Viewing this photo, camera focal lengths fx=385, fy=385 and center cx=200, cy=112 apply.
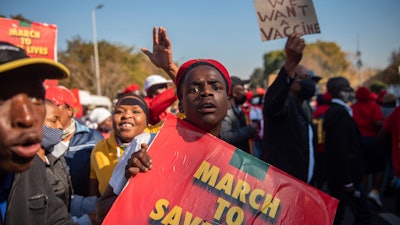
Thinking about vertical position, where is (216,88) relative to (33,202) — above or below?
above

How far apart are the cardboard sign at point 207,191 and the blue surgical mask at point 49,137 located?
1.06 metres

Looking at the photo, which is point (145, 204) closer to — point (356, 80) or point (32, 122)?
point (32, 122)

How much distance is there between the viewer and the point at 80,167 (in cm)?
342

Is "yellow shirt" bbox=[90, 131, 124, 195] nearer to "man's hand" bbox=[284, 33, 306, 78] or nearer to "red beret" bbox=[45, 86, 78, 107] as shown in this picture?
"red beret" bbox=[45, 86, 78, 107]

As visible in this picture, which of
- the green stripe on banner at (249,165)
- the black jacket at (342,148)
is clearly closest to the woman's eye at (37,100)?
the green stripe on banner at (249,165)

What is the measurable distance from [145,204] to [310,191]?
A: 87 cm

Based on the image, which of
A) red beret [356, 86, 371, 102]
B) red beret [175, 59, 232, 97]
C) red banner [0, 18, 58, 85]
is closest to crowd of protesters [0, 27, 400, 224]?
red beret [175, 59, 232, 97]

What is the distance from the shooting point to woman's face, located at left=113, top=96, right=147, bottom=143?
3178 millimetres

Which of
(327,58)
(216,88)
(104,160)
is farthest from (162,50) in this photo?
(327,58)

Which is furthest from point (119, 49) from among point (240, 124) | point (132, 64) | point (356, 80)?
point (356, 80)

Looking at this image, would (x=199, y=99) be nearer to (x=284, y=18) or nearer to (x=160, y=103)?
(x=284, y=18)

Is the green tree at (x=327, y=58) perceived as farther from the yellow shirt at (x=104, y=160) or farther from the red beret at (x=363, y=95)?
the yellow shirt at (x=104, y=160)

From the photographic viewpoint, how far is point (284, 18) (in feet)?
11.1

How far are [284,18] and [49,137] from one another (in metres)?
2.16
